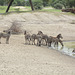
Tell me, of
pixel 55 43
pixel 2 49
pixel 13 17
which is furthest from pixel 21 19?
pixel 2 49

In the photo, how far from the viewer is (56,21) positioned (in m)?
33.5

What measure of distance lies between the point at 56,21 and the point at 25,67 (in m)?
23.4

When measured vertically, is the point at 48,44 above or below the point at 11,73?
below

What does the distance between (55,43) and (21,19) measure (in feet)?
43.4

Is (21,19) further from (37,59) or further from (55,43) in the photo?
(37,59)

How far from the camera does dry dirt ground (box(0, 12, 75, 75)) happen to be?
10.5 metres

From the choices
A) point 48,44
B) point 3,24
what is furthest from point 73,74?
point 3,24

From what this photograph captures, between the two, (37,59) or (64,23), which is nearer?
(37,59)

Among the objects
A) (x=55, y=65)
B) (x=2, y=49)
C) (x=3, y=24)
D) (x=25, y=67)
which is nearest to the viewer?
(x=25, y=67)

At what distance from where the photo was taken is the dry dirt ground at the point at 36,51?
1049 cm

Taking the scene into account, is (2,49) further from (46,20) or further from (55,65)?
(46,20)

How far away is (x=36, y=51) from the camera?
15398 mm

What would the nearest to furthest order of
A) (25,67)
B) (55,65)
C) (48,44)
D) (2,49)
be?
1. (25,67)
2. (55,65)
3. (2,49)
4. (48,44)

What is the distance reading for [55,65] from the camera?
11.5m
